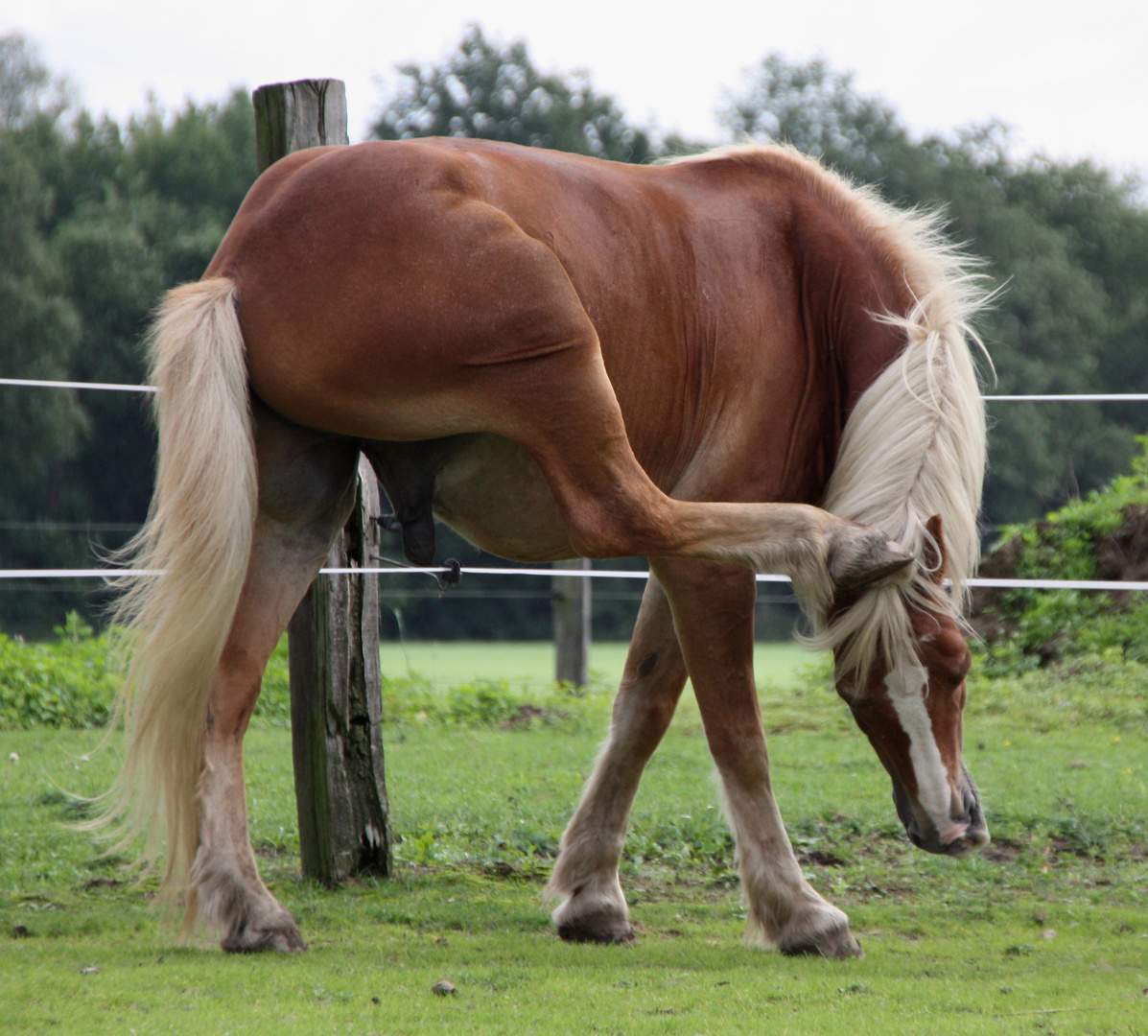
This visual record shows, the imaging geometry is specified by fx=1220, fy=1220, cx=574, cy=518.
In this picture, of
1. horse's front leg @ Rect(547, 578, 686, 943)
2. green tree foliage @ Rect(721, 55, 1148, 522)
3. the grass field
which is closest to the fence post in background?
the grass field

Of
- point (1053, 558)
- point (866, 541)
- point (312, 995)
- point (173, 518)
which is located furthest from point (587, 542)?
point (1053, 558)

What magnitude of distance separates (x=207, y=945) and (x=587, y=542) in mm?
1269

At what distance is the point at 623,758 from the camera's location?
134 inches

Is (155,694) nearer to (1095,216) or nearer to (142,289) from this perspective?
(142,289)

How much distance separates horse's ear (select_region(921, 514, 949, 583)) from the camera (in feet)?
9.86

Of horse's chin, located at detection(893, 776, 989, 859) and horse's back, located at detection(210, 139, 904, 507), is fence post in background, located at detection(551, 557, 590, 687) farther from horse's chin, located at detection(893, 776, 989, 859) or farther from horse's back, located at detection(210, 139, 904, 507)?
horse's chin, located at detection(893, 776, 989, 859)

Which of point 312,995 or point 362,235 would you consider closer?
point 312,995

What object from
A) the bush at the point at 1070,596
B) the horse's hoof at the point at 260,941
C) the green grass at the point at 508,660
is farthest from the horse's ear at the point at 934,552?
the green grass at the point at 508,660

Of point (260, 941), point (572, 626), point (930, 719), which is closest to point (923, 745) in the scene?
point (930, 719)

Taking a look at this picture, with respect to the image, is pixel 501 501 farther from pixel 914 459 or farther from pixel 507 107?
pixel 507 107

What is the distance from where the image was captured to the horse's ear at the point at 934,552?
9.86 ft

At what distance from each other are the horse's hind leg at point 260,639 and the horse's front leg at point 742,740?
844 millimetres

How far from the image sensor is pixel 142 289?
825 inches

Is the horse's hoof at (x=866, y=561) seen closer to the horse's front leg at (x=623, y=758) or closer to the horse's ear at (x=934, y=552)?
the horse's ear at (x=934, y=552)
